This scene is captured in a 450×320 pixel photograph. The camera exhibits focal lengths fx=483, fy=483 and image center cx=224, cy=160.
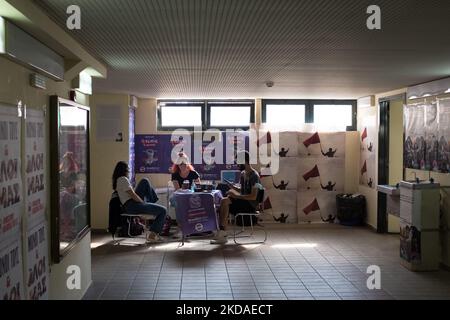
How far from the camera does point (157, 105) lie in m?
9.42

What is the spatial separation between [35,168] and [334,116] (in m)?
7.24

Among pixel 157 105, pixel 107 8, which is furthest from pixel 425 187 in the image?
pixel 157 105

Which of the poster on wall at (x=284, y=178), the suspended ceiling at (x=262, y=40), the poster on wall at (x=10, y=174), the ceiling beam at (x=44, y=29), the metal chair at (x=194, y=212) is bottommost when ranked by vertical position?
the metal chair at (x=194, y=212)

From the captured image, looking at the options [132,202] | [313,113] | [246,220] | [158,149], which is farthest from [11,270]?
[313,113]

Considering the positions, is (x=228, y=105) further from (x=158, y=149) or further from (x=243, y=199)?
(x=243, y=199)

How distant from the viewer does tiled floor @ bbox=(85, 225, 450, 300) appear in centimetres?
502

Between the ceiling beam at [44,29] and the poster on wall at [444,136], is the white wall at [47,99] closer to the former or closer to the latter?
the ceiling beam at [44,29]

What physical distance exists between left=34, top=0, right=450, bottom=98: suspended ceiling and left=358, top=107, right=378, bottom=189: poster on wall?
6.75ft

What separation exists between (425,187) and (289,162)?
143 inches

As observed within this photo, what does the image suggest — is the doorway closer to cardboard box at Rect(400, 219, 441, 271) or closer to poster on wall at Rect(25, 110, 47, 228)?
cardboard box at Rect(400, 219, 441, 271)

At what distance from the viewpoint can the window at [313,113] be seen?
9.49 meters

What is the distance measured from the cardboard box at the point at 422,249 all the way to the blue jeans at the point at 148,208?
3547 millimetres

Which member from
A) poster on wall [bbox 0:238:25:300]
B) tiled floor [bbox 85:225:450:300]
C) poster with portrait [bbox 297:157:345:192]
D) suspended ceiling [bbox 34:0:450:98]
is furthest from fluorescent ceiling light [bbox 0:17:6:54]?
poster with portrait [bbox 297:157:345:192]

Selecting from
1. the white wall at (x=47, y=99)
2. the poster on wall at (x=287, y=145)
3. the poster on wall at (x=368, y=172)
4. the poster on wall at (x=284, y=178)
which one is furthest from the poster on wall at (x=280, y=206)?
the white wall at (x=47, y=99)
